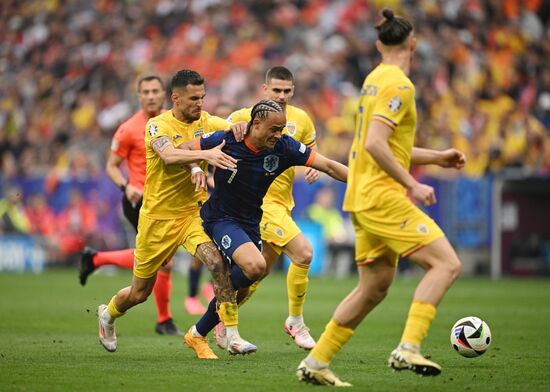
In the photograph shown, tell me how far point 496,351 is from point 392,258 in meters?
3.25

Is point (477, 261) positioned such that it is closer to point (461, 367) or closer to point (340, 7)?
point (340, 7)

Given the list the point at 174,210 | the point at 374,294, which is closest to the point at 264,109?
the point at 174,210

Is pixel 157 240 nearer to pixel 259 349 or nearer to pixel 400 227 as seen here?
pixel 259 349

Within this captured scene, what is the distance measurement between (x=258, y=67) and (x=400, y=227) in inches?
766

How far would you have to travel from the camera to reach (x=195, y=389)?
289 inches

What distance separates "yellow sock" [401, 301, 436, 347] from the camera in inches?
275

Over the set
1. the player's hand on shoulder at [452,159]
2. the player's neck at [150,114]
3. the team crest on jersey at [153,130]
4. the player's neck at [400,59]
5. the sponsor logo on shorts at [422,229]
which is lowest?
the sponsor logo on shorts at [422,229]

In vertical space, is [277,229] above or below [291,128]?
below

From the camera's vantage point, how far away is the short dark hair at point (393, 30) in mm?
7195

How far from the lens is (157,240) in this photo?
31.0 ft

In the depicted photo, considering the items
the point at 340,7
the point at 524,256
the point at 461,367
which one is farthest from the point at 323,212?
the point at 461,367

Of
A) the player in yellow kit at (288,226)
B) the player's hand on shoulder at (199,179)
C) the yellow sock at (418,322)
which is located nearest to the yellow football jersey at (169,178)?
the player's hand on shoulder at (199,179)

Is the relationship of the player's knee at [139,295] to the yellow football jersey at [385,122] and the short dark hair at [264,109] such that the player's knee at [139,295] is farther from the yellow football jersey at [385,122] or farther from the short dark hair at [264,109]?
the yellow football jersey at [385,122]

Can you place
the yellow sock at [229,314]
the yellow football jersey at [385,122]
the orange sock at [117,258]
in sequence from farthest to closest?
the orange sock at [117,258] < the yellow sock at [229,314] < the yellow football jersey at [385,122]
